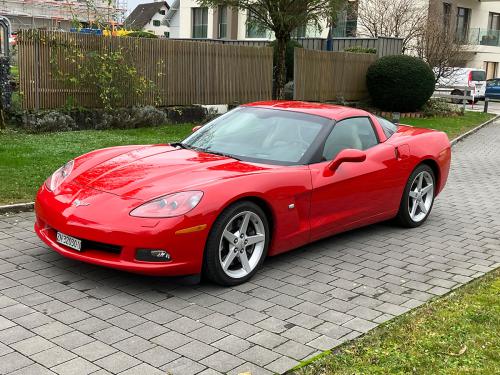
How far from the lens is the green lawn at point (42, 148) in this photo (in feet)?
24.1

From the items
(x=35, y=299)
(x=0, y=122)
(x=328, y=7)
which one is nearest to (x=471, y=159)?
(x=328, y=7)

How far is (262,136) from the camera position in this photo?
225 inches

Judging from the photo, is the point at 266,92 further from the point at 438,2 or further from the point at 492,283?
the point at 438,2

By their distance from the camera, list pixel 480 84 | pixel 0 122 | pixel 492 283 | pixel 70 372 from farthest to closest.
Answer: pixel 480 84 < pixel 0 122 < pixel 492 283 < pixel 70 372

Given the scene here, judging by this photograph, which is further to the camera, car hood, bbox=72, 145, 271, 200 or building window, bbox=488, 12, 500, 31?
building window, bbox=488, 12, 500, 31

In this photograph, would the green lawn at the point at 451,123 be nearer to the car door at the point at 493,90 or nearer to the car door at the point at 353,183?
the car door at the point at 353,183

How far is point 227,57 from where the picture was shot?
15.9 meters

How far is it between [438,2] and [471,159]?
27.0 m

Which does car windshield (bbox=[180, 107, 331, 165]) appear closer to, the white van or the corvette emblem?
the corvette emblem

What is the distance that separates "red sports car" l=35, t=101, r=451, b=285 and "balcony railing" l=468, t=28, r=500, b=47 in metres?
40.7

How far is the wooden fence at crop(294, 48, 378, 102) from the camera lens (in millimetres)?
18297

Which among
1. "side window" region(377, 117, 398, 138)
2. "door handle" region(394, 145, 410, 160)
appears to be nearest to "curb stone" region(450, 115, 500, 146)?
"side window" region(377, 117, 398, 138)

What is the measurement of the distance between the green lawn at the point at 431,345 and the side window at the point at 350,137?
1.86 metres

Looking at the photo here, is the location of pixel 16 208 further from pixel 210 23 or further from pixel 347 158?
pixel 210 23
